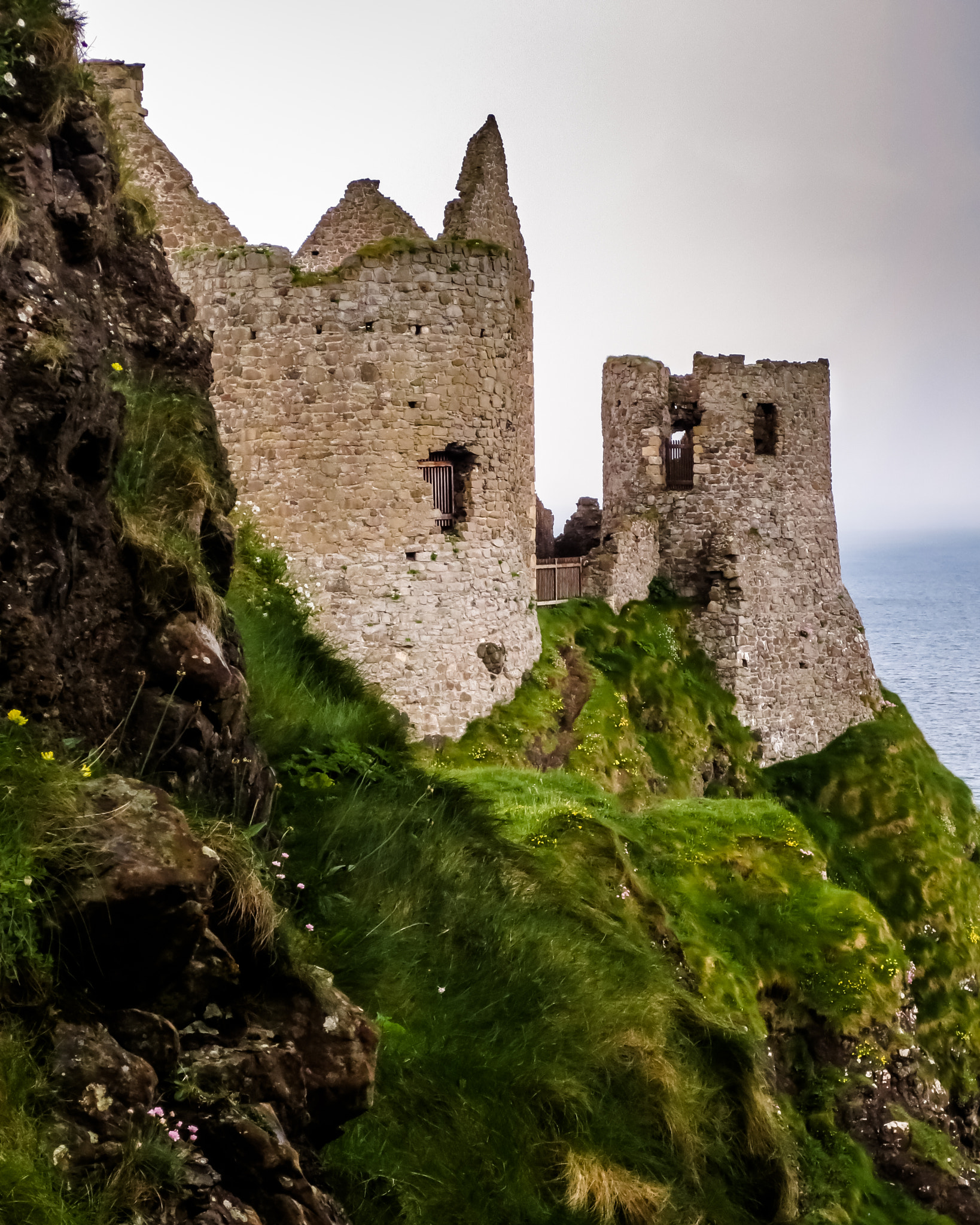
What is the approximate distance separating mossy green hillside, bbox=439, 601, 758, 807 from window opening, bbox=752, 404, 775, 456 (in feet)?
13.5

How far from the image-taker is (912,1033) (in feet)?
50.3

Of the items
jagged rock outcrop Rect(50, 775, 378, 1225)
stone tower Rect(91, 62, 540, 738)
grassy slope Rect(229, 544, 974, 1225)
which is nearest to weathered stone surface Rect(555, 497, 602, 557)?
stone tower Rect(91, 62, 540, 738)

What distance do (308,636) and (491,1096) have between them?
4.80 m

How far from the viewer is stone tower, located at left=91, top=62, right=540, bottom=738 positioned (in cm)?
1809

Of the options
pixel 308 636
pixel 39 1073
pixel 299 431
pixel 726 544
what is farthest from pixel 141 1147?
pixel 726 544

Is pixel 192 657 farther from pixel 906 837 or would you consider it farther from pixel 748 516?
pixel 748 516

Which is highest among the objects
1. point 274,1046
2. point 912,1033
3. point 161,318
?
point 161,318

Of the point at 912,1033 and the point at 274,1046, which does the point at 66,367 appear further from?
the point at 912,1033

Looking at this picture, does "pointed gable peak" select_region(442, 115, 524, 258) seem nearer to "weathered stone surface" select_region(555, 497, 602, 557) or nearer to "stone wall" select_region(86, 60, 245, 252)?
"stone wall" select_region(86, 60, 245, 252)

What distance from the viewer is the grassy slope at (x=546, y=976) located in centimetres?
655

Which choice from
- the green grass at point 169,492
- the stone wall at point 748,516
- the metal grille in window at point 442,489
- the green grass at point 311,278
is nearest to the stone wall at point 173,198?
the green grass at point 311,278

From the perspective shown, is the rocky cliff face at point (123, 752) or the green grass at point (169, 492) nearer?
the rocky cliff face at point (123, 752)

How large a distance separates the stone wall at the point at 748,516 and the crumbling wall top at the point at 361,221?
7579 millimetres

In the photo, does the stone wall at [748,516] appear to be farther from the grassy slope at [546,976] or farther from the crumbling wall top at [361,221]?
the grassy slope at [546,976]
